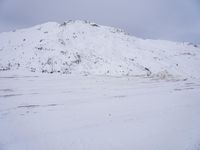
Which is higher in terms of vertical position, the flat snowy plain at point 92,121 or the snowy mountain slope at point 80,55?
the snowy mountain slope at point 80,55

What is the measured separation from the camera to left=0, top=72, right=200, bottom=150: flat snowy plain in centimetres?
328

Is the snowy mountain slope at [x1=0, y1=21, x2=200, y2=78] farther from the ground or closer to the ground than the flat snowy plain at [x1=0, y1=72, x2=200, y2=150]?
farther from the ground

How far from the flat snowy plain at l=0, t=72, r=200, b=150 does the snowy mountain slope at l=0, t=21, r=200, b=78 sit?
313 inches

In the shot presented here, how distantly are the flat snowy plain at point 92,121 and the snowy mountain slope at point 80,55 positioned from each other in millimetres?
7961

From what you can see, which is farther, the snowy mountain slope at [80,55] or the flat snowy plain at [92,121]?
the snowy mountain slope at [80,55]

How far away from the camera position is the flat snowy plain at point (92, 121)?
328cm

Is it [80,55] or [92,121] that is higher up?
[80,55]

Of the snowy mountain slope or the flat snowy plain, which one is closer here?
the flat snowy plain

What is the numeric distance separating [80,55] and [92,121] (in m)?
15.8

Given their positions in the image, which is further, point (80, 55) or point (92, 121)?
point (80, 55)

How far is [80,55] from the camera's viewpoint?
1958 centimetres

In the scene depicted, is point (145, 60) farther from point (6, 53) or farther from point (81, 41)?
point (6, 53)

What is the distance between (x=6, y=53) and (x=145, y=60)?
15.0 meters

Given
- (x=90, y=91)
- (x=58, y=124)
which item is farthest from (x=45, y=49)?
(x=58, y=124)
